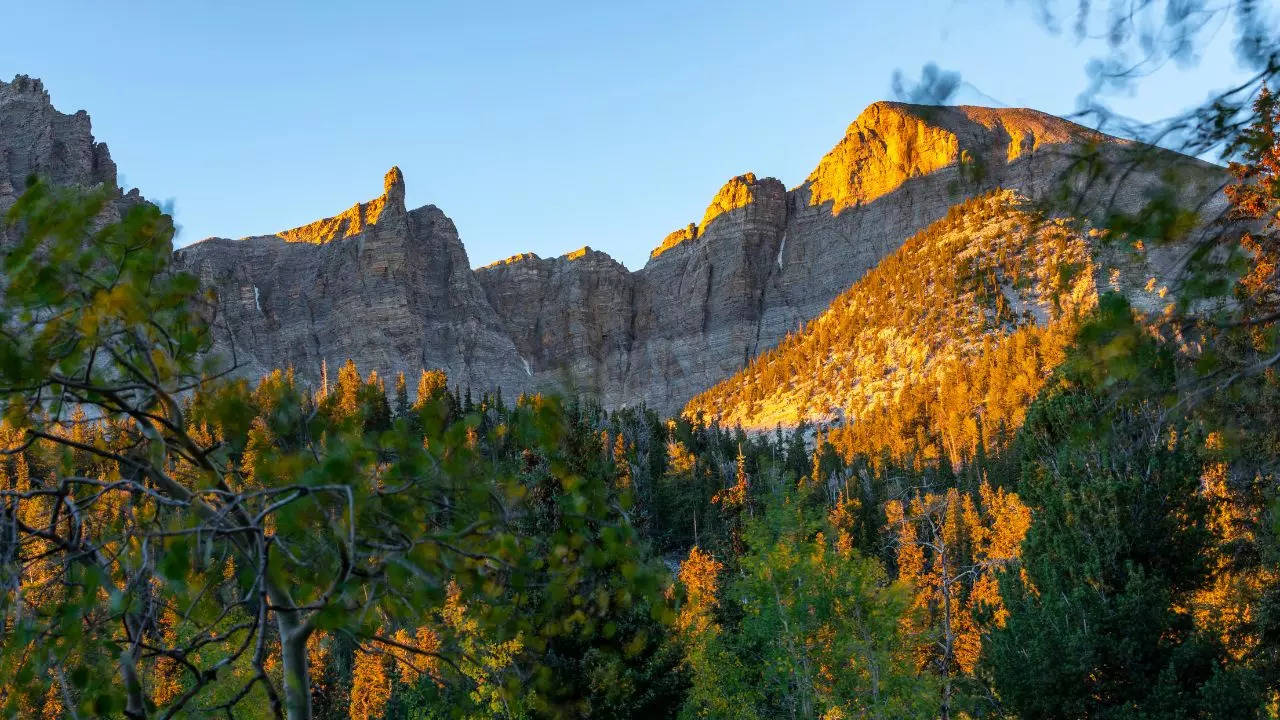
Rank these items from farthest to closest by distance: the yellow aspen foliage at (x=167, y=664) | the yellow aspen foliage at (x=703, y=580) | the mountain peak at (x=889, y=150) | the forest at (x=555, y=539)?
the mountain peak at (x=889, y=150), the yellow aspen foliage at (x=703, y=580), the yellow aspen foliage at (x=167, y=664), the forest at (x=555, y=539)

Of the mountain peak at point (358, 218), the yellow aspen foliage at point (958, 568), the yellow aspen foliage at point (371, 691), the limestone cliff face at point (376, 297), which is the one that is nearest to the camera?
the yellow aspen foliage at point (958, 568)

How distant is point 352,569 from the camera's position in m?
2.35

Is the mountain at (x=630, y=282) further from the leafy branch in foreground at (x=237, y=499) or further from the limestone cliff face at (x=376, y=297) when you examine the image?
the leafy branch in foreground at (x=237, y=499)

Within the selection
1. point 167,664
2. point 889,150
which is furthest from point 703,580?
point 889,150

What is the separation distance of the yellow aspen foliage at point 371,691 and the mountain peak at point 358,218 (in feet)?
488

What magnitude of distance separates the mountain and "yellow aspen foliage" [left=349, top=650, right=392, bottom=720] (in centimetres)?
11609

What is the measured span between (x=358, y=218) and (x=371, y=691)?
155484 millimetres

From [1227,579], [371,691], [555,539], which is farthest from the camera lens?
[371,691]

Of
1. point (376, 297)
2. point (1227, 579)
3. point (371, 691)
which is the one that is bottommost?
point (371, 691)

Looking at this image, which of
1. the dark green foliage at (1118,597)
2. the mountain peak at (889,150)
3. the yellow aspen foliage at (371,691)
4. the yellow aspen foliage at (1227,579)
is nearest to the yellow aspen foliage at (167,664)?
the yellow aspen foliage at (371,691)

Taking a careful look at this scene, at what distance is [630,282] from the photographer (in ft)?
641

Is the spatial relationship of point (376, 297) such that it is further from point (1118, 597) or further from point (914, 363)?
point (1118, 597)

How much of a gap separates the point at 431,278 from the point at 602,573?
172720 millimetres

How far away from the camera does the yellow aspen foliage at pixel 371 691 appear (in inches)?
1123
